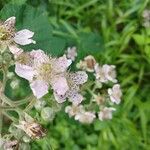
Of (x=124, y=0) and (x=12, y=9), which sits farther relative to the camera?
(x=124, y=0)

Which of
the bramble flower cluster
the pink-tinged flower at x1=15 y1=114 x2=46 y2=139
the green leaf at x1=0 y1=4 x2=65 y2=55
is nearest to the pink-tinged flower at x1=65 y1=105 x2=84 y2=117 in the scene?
the green leaf at x1=0 y1=4 x2=65 y2=55

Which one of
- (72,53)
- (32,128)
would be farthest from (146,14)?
(32,128)

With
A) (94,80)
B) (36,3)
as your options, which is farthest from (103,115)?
(36,3)

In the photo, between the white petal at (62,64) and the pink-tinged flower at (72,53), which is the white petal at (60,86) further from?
the pink-tinged flower at (72,53)

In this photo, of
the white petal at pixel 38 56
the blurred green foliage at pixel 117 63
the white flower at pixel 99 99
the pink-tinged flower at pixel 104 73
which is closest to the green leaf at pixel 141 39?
the blurred green foliage at pixel 117 63

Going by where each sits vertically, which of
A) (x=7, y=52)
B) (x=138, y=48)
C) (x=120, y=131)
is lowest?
(x=120, y=131)

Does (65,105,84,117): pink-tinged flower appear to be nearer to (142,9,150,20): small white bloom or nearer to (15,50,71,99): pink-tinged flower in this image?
(15,50,71,99): pink-tinged flower

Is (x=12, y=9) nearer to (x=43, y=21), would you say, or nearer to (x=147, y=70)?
(x=43, y=21)
